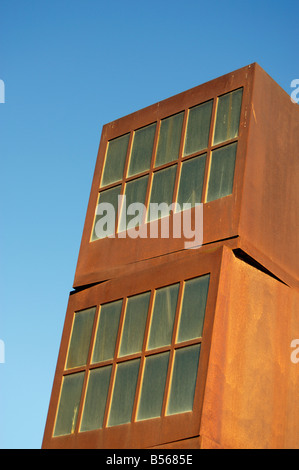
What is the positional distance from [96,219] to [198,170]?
2266mm

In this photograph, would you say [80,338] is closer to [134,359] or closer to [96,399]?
[96,399]

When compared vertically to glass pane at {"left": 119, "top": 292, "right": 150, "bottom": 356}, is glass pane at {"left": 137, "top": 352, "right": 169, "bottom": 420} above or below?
below

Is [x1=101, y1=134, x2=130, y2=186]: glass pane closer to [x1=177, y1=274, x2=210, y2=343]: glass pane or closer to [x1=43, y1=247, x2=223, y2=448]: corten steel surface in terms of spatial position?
[x1=43, y1=247, x2=223, y2=448]: corten steel surface

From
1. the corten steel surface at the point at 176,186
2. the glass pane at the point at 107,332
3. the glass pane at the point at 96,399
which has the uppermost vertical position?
the corten steel surface at the point at 176,186

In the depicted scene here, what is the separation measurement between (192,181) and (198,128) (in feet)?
3.38

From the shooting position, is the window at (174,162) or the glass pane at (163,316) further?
the window at (174,162)

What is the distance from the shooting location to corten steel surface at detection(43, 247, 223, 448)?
1226 centimetres

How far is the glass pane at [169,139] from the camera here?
15.1 m

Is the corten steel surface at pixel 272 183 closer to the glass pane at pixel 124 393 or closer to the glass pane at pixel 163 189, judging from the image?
the glass pane at pixel 163 189

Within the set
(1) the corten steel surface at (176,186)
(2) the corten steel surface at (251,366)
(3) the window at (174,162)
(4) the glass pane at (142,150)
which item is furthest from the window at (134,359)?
(4) the glass pane at (142,150)

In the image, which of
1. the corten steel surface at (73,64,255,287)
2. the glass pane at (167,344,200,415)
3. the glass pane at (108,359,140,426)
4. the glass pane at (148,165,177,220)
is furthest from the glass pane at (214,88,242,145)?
the glass pane at (108,359,140,426)

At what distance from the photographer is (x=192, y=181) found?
14438 mm

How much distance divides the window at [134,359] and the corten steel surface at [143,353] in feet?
0.30
